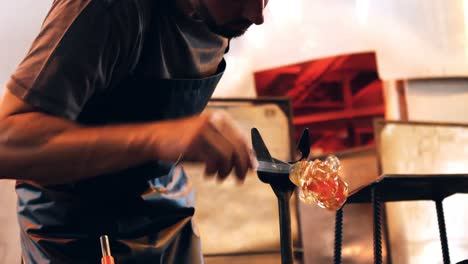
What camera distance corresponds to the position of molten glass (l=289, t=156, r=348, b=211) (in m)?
0.71

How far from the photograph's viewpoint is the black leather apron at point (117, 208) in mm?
983

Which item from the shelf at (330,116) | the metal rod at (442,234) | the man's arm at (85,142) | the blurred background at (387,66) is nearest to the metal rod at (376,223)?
the metal rod at (442,234)

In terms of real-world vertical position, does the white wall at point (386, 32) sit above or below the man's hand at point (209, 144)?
below

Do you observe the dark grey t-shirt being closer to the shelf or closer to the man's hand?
the man's hand

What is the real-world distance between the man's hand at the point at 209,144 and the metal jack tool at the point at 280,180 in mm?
14

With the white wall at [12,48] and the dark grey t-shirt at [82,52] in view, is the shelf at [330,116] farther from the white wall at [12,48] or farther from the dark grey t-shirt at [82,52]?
the dark grey t-shirt at [82,52]

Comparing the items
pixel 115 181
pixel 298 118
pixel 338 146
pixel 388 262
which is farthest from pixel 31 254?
pixel 338 146

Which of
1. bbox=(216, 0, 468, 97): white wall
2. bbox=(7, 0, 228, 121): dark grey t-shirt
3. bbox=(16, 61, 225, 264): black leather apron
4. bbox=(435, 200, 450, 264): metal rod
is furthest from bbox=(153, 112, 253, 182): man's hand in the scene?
bbox=(216, 0, 468, 97): white wall

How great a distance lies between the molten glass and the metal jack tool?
12mm

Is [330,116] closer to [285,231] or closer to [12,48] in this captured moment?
[12,48]

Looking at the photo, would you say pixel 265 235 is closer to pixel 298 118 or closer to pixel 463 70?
pixel 463 70

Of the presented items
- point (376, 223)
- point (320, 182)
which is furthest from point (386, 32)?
point (320, 182)

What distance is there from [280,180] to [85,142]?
24 centimetres

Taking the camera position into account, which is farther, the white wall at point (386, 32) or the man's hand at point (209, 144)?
the white wall at point (386, 32)
